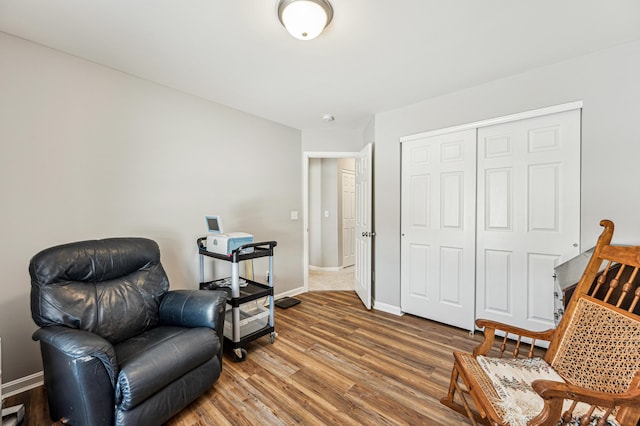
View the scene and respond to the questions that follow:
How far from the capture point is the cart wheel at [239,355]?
7.09 ft

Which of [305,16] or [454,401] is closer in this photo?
[305,16]

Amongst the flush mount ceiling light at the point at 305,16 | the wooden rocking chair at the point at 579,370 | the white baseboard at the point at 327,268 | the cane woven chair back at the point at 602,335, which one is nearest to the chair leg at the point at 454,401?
the wooden rocking chair at the point at 579,370

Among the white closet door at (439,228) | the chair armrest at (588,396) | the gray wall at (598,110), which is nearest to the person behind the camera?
the chair armrest at (588,396)

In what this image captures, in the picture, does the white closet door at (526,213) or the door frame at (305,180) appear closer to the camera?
the white closet door at (526,213)

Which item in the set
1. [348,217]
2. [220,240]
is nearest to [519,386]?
[220,240]

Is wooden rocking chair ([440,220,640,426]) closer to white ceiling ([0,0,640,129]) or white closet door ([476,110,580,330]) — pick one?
white closet door ([476,110,580,330])

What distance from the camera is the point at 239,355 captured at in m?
2.16

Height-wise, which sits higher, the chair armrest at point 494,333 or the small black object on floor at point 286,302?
the chair armrest at point 494,333

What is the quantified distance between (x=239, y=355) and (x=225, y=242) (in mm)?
940

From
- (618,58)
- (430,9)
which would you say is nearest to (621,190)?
(618,58)

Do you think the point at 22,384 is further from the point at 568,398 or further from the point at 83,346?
the point at 568,398

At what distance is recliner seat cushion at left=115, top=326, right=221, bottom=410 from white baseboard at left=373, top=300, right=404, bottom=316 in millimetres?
2070

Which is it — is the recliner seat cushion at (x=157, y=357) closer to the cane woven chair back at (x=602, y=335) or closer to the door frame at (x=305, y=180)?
the cane woven chair back at (x=602, y=335)

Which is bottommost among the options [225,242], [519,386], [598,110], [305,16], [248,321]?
[248,321]
